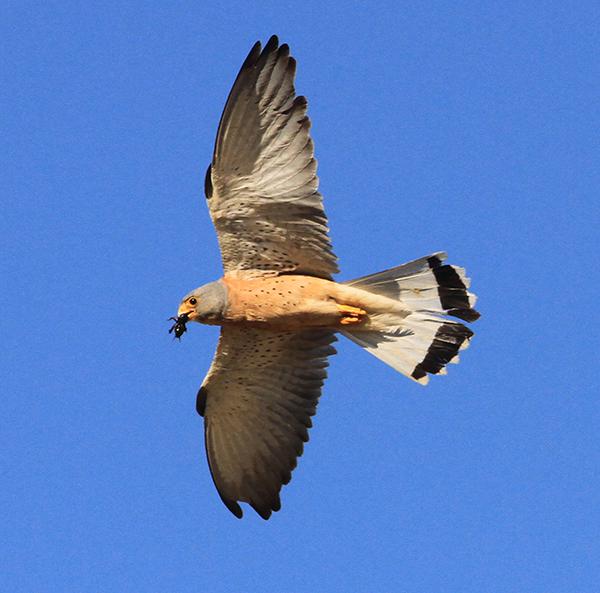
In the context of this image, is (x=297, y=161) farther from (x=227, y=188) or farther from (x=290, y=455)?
(x=290, y=455)

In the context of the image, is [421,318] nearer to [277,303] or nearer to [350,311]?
[350,311]

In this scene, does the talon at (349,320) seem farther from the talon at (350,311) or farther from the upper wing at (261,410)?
the upper wing at (261,410)

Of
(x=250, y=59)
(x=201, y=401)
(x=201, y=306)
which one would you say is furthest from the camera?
(x=201, y=401)

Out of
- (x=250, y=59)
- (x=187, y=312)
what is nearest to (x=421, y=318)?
(x=187, y=312)

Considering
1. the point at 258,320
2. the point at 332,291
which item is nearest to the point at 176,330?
the point at 258,320

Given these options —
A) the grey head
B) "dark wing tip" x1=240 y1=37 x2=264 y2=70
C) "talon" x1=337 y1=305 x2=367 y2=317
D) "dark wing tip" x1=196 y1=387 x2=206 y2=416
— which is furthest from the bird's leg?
"dark wing tip" x1=240 y1=37 x2=264 y2=70

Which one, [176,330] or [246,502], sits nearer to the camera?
[176,330]

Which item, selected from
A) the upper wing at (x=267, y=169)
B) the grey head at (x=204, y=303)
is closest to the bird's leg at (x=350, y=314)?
the upper wing at (x=267, y=169)
